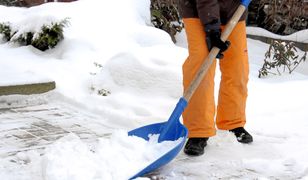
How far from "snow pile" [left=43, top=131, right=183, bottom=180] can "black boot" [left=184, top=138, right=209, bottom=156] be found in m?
0.19

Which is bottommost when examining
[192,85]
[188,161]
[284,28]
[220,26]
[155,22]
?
[284,28]

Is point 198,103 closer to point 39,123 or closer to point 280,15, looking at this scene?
point 39,123

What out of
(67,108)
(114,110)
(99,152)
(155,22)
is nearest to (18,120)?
(67,108)

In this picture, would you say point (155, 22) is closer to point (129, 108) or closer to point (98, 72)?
point (98, 72)

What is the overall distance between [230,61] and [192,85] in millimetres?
441

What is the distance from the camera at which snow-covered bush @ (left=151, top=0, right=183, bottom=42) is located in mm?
7367

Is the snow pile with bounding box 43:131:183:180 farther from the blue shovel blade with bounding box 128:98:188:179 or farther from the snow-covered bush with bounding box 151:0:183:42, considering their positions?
the snow-covered bush with bounding box 151:0:183:42

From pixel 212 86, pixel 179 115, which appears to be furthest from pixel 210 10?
pixel 179 115

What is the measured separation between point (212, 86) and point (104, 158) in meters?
0.91

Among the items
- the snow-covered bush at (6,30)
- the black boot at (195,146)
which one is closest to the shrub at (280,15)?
the snow-covered bush at (6,30)

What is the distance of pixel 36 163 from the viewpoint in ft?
9.39

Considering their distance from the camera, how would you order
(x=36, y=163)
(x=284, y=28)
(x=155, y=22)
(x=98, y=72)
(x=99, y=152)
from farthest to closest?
1. (x=284, y=28)
2. (x=155, y=22)
3. (x=98, y=72)
4. (x=36, y=163)
5. (x=99, y=152)

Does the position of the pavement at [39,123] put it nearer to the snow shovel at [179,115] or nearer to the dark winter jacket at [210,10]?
the snow shovel at [179,115]

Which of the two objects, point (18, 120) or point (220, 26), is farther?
point (18, 120)
